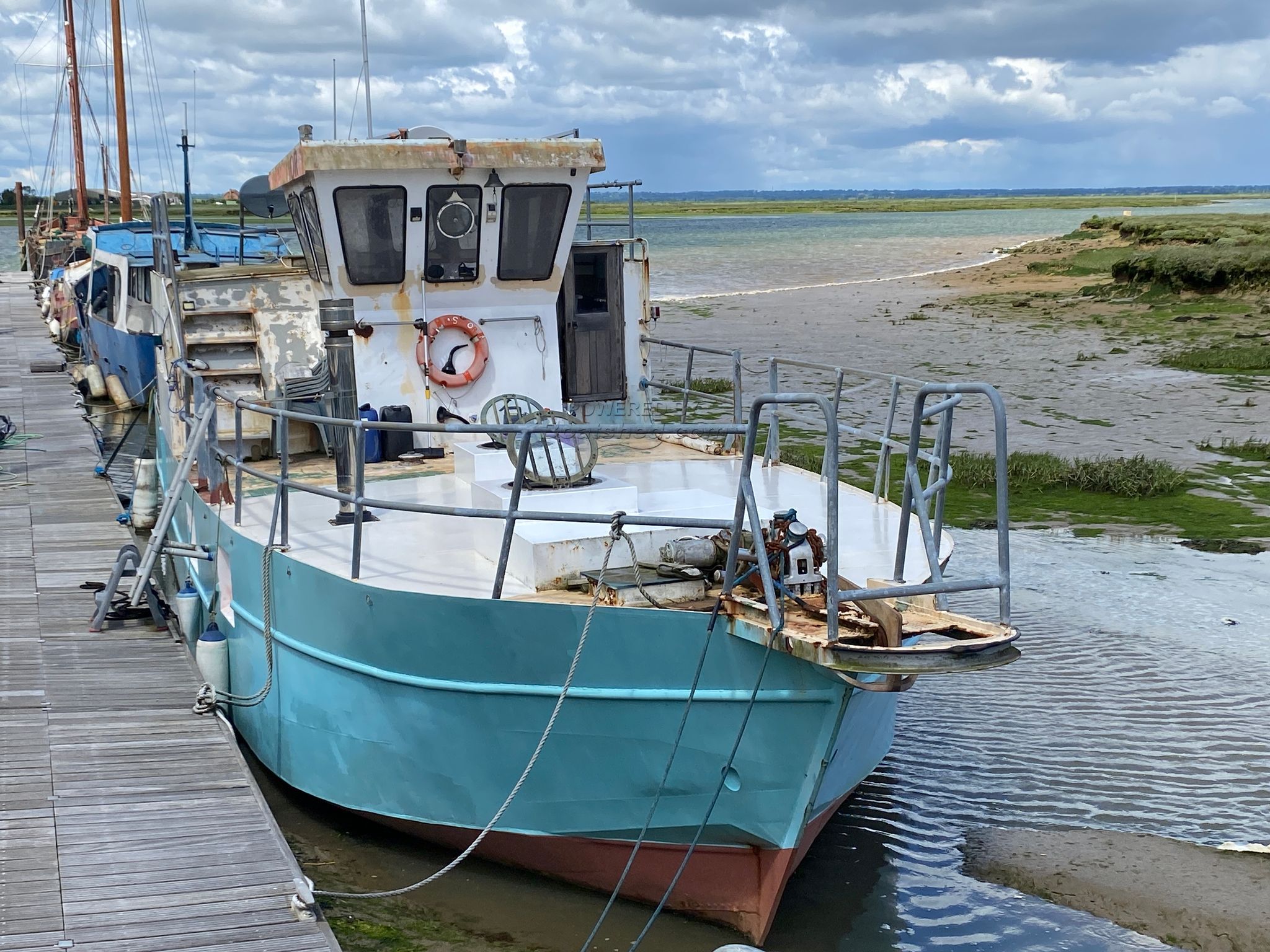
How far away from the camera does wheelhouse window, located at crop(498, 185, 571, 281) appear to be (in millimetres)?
10281

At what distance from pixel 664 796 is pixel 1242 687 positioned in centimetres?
573

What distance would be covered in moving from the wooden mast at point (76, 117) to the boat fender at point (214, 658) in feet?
129

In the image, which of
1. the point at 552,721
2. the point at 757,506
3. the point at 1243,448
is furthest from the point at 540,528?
the point at 1243,448

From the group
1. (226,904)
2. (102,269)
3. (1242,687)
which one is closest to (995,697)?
(1242,687)

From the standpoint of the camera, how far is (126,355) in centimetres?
2620

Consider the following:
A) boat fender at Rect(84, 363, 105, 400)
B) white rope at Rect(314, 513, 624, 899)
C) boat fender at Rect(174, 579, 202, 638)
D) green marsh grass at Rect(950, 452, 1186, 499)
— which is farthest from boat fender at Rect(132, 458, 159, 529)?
boat fender at Rect(84, 363, 105, 400)

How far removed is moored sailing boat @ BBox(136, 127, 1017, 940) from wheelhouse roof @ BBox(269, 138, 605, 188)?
0.02 metres

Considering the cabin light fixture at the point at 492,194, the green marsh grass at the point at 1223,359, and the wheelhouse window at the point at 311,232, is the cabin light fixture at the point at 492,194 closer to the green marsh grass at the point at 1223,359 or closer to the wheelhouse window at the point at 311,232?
the wheelhouse window at the point at 311,232

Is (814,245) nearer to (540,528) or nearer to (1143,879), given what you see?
(1143,879)

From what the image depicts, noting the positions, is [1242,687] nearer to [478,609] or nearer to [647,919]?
[647,919]

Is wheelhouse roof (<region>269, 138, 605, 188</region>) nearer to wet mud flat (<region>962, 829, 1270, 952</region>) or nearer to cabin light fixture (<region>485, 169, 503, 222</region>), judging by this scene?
cabin light fixture (<region>485, 169, 503, 222</region>)

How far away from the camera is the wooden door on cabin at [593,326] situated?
1189 cm

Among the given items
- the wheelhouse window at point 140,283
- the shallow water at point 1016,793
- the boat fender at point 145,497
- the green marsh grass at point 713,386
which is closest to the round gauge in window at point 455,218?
the shallow water at point 1016,793

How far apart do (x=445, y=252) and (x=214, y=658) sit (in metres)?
3.61
